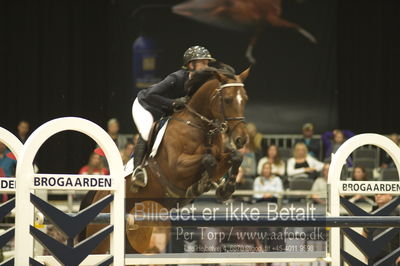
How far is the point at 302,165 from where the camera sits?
858cm

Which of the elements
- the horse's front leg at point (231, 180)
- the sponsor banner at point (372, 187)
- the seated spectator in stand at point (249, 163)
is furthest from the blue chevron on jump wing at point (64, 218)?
the seated spectator in stand at point (249, 163)

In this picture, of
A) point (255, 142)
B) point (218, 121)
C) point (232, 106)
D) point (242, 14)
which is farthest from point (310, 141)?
point (232, 106)

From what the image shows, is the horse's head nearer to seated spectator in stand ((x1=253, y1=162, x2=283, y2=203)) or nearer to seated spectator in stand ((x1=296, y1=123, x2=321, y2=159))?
seated spectator in stand ((x1=253, y1=162, x2=283, y2=203))

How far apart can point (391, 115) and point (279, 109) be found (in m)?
1.75

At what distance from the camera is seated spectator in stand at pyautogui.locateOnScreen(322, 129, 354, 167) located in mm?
8992

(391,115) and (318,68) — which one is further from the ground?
(318,68)

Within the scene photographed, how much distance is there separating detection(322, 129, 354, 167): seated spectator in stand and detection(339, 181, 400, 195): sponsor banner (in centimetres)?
465

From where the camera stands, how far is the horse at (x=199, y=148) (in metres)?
4.96

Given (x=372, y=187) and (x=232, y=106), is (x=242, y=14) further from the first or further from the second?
(x=372, y=187)

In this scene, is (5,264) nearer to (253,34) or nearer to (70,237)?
(70,237)

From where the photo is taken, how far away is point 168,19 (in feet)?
34.5

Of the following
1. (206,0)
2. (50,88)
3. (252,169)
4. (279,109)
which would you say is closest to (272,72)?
(279,109)

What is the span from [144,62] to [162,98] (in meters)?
5.22

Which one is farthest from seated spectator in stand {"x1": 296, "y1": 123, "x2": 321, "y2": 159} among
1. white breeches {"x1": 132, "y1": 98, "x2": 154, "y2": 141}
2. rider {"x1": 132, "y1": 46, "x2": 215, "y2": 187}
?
white breeches {"x1": 132, "y1": 98, "x2": 154, "y2": 141}
